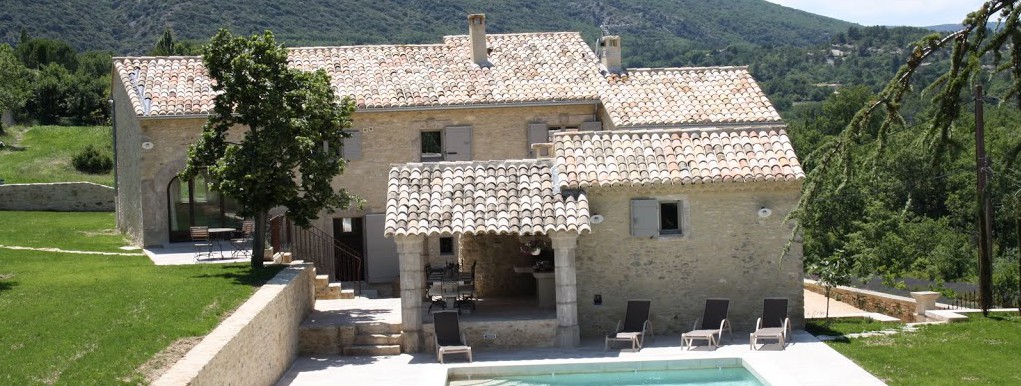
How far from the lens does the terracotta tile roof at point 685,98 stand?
94.3 ft

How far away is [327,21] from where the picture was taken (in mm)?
102500

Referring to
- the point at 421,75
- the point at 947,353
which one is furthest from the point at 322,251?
the point at 947,353

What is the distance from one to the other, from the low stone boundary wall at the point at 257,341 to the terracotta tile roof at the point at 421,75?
6604 millimetres

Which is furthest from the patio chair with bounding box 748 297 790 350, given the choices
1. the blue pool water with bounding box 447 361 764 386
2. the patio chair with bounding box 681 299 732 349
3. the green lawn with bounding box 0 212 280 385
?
the green lawn with bounding box 0 212 280 385

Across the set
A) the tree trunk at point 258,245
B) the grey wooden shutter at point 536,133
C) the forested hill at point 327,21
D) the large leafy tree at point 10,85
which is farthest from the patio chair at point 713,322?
the forested hill at point 327,21

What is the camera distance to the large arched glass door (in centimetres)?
2923

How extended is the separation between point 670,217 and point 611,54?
10426 mm

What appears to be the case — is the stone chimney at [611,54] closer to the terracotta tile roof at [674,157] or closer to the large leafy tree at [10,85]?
the terracotta tile roof at [674,157]

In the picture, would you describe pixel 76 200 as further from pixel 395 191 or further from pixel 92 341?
pixel 92 341

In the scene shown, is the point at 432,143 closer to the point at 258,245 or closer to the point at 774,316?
the point at 258,245

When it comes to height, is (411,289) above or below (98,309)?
below

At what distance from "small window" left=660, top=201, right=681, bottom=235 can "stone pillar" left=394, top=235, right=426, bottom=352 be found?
458 centimetres

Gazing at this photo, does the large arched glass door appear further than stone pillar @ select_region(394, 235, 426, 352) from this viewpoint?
Yes

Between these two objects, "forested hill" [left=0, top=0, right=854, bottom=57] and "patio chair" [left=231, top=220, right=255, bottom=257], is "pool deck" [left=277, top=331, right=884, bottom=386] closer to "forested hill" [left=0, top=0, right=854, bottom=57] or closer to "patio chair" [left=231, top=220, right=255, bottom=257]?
"patio chair" [left=231, top=220, right=255, bottom=257]
